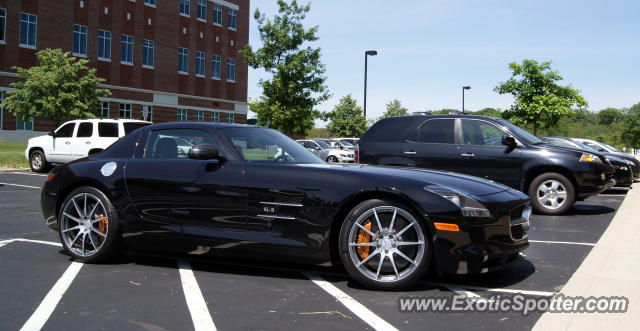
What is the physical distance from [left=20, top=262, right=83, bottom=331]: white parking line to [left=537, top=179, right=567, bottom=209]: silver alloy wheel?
764 centimetres

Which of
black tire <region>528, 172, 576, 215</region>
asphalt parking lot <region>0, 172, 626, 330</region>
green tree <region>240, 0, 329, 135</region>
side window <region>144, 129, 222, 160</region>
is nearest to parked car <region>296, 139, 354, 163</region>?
green tree <region>240, 0, 329, 135</region>

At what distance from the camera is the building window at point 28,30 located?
105ft

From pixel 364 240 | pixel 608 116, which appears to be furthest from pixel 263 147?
pixel 608 116

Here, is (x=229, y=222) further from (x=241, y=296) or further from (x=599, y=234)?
(x=599, y=234)

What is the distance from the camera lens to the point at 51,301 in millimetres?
4066

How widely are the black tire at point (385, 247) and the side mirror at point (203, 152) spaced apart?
4.43 feet

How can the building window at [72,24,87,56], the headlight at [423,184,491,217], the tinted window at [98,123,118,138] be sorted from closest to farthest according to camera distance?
1. the headlight at [423,184,491,217]
2. the tinted window at [98,123,118,138]
3. the building window at [72,24,87,56]

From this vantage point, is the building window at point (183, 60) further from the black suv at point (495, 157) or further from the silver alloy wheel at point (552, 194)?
the silver alloy wheel at point (552, 194)

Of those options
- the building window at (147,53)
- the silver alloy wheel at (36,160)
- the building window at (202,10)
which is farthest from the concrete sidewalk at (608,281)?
the building window at (202,10)

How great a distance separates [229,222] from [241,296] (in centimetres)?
78

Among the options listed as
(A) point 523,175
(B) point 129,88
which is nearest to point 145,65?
(B) point 129,88

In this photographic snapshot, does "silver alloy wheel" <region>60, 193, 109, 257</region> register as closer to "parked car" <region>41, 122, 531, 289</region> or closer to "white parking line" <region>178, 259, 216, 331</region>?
"parked car" <region>41, 122, 531, 289</region>

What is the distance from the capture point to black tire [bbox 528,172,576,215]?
9539 millimetres

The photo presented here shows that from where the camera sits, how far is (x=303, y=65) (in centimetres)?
2841
